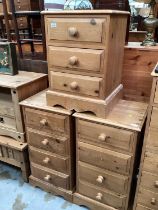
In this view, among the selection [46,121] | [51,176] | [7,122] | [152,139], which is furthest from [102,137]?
[7,122]

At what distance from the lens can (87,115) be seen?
Result: 1.16m

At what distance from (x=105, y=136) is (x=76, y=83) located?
34 centimetres

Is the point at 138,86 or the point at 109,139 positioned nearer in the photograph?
the point at 109,139

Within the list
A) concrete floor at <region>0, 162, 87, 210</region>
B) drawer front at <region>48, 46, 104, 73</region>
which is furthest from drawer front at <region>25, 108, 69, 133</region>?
concrete floor at <region>0, 162, 87, 210</region>

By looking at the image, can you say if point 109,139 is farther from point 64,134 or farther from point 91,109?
point 64,134

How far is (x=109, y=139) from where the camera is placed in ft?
3.70

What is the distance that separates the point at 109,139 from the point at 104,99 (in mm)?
231

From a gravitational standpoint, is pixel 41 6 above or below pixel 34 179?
above

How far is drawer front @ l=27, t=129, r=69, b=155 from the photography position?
131 cm

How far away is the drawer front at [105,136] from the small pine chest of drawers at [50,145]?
0.33 feet

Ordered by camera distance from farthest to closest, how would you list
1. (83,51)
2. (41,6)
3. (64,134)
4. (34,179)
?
(34,179) < (41,6) < (64,134) < (83,51)

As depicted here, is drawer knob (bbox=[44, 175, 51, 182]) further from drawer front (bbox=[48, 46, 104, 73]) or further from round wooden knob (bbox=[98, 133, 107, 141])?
drawer front (bbox=[48, 46, 104, 73])

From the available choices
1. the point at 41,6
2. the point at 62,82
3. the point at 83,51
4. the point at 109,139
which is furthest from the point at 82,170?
the point at 41,6

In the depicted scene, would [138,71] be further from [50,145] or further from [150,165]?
[50,145]
